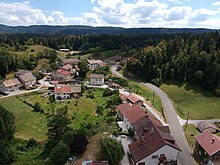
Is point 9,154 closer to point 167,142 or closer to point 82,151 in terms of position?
point 82,151

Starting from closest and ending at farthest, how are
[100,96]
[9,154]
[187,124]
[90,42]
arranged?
[9,154] < [187,124] < [100,96] < [90,42]

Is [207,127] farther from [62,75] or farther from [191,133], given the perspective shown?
[62,75]

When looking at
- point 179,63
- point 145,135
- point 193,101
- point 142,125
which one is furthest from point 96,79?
point 145,135

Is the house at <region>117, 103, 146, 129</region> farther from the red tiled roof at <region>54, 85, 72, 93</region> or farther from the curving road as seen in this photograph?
the red tiled roof at <region>54, 85, 72, 93</region>

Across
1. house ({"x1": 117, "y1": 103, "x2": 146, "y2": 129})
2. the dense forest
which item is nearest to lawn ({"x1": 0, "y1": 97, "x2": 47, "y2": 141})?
house ({"x1": 117, "y1": 103, "x2": 146, "y2": 129})

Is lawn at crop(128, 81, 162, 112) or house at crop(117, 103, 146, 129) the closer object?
house at crop(117, 103, 146, 129)

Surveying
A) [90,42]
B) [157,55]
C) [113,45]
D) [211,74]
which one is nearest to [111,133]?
[211,74]
